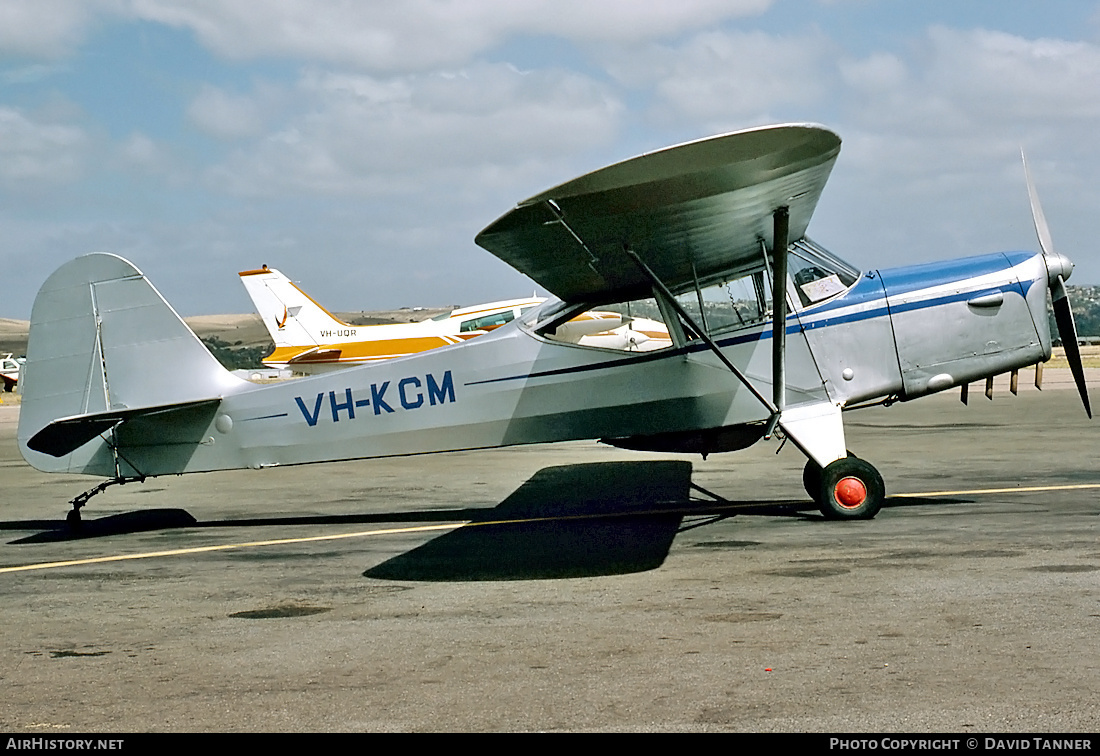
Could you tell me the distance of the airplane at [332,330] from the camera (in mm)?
37219

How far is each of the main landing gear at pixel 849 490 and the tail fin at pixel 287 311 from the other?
31584mm

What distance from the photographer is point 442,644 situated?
16.8 feet

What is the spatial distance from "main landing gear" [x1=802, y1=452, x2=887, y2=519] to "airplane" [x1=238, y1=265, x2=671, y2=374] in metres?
27.6

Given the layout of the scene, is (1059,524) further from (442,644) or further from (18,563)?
(18,563)

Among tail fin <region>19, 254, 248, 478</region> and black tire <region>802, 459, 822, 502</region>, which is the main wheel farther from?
tail fin <region>19, 254, 248, 478</region>

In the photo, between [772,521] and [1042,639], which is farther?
[772,521]

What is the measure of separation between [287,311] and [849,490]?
3349 centimetres

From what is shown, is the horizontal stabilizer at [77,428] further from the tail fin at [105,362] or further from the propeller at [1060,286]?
the propeller at [1060,286]

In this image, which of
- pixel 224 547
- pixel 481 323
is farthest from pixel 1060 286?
pixel 481 323

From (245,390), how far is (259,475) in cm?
541

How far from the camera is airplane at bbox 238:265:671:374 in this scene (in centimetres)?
3722

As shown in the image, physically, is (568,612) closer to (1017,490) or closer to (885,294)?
(885,294)

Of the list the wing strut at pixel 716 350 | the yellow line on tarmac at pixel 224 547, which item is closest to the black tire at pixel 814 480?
the wing strut at pixel 716 350

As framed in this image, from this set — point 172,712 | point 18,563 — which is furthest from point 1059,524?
point 18,563
